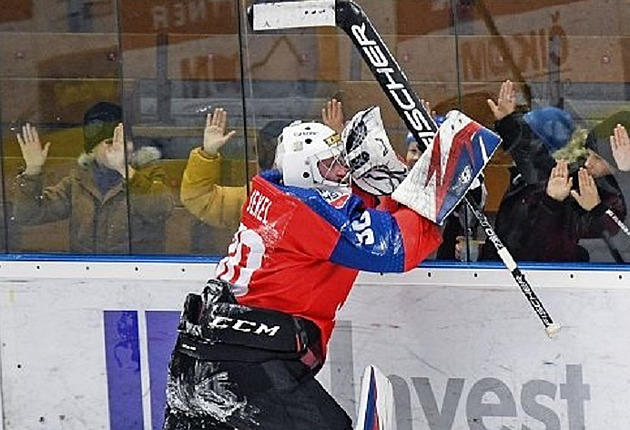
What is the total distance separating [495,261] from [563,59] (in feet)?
1.82

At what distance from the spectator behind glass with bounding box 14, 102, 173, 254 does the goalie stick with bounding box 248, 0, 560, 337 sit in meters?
0.71

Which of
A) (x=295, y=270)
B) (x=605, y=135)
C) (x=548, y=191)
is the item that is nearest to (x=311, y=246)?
(x=295, y=270)

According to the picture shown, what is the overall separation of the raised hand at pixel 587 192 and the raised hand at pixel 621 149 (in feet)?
0.27

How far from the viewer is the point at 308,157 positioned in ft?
13.0

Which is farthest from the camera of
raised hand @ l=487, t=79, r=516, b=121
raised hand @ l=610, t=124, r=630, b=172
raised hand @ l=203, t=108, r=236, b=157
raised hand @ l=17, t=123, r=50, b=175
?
raised hand @ l=17, t=123, r=50, b=175

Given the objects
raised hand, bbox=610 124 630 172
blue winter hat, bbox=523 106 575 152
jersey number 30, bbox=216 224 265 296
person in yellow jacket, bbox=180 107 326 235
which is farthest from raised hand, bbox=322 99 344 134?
raised hand, bbox=610 124 630 172

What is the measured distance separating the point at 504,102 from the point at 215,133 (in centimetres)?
81

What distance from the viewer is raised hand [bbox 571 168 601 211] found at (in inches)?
172

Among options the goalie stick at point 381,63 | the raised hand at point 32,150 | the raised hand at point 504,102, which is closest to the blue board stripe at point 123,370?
the raised hand at point 32,150

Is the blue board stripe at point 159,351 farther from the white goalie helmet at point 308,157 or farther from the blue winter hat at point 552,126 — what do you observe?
the blue winter hat at point 552,126

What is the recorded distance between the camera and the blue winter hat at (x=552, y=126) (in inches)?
173

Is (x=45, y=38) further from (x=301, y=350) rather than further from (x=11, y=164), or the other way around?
(x=301, y=350)

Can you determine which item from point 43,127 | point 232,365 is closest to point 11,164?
point 43,127

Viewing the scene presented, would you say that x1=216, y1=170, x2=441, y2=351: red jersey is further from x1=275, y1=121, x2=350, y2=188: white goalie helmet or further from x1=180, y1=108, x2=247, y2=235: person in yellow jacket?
x1=180, y1=108, x2=247, y2=235: person in yellow jacket
